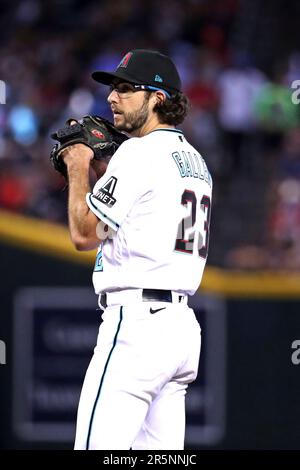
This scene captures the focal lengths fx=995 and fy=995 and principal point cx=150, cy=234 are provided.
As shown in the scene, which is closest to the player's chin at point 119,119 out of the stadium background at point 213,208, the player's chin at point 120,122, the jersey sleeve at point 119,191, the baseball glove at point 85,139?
the player's chin at point 120,122

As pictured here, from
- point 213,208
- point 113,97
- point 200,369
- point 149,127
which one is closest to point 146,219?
point 149,127

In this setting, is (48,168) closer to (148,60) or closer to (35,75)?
(35,75)

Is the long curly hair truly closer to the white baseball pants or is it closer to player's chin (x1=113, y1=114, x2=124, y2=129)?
player's chin (x1=113, y1=114, x2=124, y2=129)

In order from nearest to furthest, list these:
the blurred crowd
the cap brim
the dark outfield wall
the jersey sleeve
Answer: the jersey sleeve → the cap brim → the dark outfield wall → the blurred crowd

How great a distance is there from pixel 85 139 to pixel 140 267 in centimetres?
59

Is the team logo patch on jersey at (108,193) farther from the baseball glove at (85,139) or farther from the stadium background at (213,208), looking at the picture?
the stadium background at (213,208)

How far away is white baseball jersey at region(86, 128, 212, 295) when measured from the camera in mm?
3660

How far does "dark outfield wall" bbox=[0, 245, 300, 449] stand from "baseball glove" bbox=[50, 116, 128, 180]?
2.84 metres

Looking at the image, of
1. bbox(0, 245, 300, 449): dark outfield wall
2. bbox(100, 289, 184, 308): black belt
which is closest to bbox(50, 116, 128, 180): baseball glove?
bbox(100, 289, 184, 308): black belt

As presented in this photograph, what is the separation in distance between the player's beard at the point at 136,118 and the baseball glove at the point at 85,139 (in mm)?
103

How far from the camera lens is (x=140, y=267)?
3.66m

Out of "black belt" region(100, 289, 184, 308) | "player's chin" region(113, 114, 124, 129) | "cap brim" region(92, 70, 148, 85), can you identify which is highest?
"cap brim" region(92, 70, 148, 85)

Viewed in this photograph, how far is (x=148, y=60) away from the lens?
3922 millimetres

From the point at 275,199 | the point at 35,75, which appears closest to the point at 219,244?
the point at 275,199
